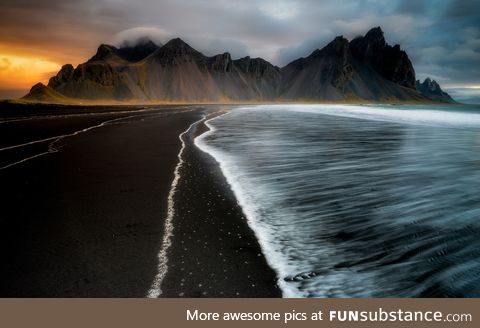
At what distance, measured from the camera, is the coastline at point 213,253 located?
4.35m

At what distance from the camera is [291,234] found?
6.46m

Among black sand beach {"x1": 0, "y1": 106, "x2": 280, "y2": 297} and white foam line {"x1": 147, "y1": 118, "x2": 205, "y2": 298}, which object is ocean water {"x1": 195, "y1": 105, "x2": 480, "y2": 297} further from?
white foam line {"x1": 147, "y1": 118, "x2": 205, "y2": 298}

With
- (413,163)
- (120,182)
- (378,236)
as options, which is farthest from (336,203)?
(413,163)

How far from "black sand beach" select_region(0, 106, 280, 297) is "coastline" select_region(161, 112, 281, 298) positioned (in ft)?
0.04

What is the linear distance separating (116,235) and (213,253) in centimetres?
180

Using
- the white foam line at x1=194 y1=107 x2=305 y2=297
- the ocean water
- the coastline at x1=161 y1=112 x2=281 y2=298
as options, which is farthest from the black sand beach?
the ocean water

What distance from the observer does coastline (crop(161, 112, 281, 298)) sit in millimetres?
4352

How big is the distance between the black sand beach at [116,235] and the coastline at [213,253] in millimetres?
13

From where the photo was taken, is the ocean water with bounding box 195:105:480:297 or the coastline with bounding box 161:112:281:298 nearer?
the coastline with bounding box 161:112:281:298

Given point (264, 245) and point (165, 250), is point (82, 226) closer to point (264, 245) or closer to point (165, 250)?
point (165, 250)

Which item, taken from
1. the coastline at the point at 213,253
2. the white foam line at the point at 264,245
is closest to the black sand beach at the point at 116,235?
the coastline at the point at 213,253

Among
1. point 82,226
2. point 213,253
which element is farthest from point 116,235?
point 213,253
